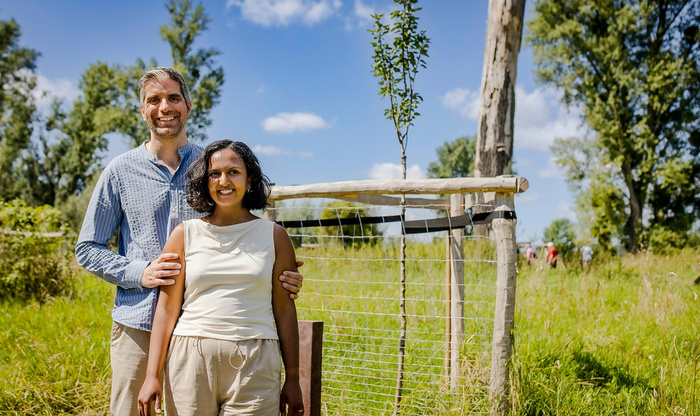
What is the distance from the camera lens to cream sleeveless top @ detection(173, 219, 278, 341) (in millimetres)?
1870

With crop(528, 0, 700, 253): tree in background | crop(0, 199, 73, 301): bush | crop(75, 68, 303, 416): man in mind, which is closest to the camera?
crop(75, 68, 303, 416): man

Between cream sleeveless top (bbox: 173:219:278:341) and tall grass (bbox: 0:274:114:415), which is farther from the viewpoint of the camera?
tall grass (bbox: 0:274:114:415)

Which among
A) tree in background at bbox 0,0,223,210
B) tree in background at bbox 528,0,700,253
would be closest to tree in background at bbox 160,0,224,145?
tree in background at bbox 0,0,223,210

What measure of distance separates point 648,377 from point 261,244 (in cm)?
354

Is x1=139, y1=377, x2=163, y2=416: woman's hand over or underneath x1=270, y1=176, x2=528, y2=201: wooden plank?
underneath

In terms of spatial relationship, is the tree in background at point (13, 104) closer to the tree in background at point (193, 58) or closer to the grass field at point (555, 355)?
the tree in background at point (193, 58)

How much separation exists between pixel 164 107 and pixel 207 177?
1.38 feet

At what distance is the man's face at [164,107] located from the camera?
2232 millimetres

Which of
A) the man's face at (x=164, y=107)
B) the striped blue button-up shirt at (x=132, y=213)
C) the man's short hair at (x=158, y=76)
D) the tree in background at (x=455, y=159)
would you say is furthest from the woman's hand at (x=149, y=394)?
the tree in background at (x=455, y=159)

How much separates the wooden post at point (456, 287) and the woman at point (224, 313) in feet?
5.73

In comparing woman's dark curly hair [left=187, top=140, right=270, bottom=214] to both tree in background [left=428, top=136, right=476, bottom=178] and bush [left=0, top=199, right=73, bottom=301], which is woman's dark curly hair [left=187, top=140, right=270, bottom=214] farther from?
tree in background [left=428, top=136, right=476, bottom=178]

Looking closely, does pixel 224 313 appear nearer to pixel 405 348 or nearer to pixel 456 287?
pixel 456 287

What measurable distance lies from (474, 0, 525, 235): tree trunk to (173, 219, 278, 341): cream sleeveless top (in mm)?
5070

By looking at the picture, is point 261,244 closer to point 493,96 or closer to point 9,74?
point 493,96
